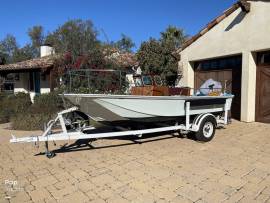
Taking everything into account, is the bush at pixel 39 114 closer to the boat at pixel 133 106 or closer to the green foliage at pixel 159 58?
the boat at pixel 133 106

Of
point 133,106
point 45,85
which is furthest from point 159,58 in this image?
point 45,85

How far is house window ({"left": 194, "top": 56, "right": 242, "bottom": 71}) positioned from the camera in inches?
417

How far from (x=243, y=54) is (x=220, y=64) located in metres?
1.44

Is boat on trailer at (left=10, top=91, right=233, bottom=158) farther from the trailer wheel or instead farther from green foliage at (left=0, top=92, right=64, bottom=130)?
green foliage at (left=0, top=92, right=64, bottom=130)

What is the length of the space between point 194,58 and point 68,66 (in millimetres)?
6196

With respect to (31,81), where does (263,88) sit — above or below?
below

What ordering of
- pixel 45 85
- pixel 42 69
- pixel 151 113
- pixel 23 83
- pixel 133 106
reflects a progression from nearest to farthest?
pixel 133 106 < pixel 151 113 < pixel 42 69 < pixel 45 85 < pixel 23 83

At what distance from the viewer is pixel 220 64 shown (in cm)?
1128

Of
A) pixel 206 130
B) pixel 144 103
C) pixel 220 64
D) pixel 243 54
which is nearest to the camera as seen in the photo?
pixel 144 103

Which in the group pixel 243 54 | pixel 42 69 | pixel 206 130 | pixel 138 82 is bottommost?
pixel 206 130

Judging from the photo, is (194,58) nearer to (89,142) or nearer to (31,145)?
(89,142)

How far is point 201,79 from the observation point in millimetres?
12188

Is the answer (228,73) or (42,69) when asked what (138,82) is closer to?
(228,73)

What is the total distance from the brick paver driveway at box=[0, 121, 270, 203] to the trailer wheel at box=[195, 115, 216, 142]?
23 cm
